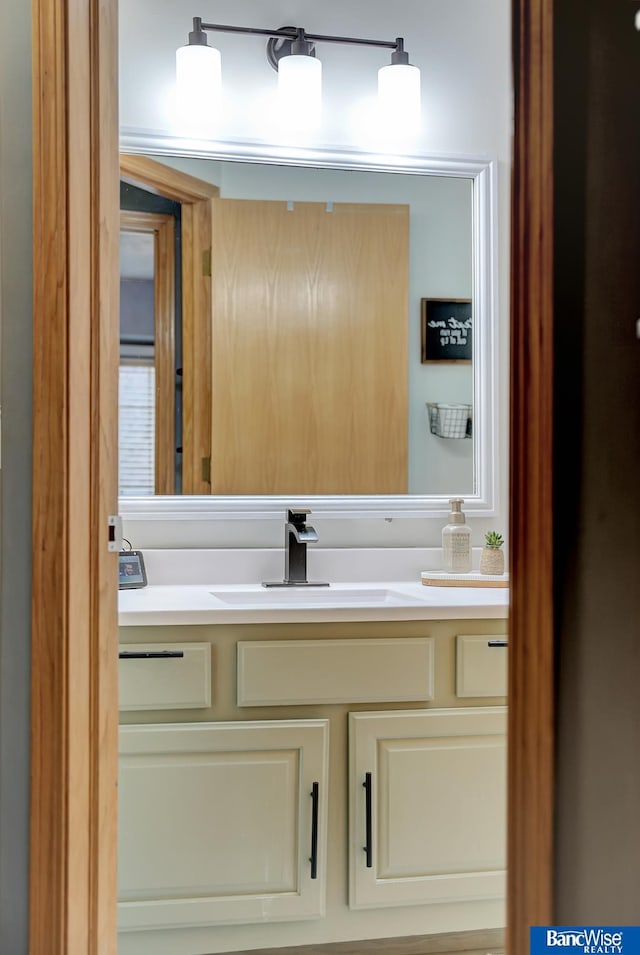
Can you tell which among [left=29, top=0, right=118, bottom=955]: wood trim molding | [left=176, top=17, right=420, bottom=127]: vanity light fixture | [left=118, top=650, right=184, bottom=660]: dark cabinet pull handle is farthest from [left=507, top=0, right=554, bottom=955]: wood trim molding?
[left=176, top=17, right=420, bottom=127]: vanity light fixture

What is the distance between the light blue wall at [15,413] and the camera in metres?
1.30

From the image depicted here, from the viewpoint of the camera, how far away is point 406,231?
2.46 m

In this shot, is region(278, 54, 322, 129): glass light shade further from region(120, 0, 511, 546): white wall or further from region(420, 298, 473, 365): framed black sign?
region(420, 298, 473, 365): framed black sign

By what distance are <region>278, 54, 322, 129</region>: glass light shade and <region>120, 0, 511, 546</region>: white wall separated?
0.04 meters

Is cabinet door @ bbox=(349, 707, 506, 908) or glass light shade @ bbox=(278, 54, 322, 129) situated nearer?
cabinet door @ bbox=(349, 707, 506, 908)

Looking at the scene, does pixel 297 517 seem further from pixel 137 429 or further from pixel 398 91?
pixel 398 91

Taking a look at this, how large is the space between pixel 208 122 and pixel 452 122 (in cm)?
69

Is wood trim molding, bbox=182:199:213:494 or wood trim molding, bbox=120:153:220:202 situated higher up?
wood trim molding, bbox=120:153:220:202

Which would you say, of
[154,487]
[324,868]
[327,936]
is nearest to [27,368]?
[154,487]

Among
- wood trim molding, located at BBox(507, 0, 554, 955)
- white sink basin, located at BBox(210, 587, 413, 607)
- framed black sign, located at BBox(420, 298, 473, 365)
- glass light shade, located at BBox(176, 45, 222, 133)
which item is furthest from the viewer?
framed black sign, located at BBox(420, 298, 473, 365)

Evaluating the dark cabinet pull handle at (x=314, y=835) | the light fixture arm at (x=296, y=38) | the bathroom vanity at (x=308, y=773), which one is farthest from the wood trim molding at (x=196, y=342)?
the dark cabinet pull handle at (x=314, y=835)

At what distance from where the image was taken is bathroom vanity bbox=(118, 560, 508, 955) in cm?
178

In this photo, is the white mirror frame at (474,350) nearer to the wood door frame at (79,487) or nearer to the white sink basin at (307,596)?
the white sink basin at (307,596)

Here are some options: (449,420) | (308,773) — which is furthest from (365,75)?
(308,773)
